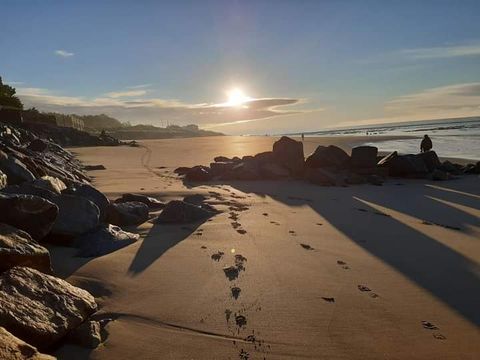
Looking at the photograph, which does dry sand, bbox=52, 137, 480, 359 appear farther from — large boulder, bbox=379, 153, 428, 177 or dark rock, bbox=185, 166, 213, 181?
large boulder, bbox=379, 153, 428, 177

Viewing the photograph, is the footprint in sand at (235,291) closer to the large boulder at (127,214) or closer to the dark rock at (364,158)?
the large boulder at (127,214)

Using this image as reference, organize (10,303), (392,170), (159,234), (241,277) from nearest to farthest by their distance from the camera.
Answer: (10,303), (241,277), (159,234), (392,170)

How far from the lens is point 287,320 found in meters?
3.07

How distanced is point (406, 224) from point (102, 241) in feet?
15.6

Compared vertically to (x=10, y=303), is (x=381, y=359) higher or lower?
lower

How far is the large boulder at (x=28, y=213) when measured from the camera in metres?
3.56

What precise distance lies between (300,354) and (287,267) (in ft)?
5.06

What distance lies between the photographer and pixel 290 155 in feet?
41.9

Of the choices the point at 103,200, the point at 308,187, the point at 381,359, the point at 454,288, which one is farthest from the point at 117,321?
the point at 308,187

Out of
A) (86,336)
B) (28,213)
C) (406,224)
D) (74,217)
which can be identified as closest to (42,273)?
(86,336)

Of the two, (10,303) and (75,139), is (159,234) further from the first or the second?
(75,139)

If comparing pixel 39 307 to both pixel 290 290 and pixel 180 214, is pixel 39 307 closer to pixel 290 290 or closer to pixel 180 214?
pixel 290 290

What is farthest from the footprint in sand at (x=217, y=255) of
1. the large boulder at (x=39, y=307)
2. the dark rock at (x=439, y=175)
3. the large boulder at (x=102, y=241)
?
the dark rock at (x=439, y=175)

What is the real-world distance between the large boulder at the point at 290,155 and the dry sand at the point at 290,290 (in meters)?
5.98
